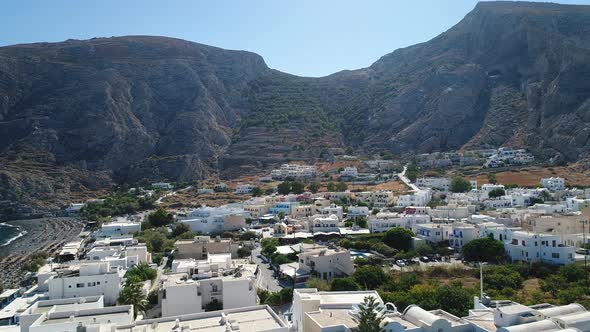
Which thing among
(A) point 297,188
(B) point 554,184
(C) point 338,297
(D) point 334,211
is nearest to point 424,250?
(D) point 334,211

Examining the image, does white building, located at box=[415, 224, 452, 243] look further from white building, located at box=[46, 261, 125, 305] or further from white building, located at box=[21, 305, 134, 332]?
white building, located at box=[21, 305, 134, 332]

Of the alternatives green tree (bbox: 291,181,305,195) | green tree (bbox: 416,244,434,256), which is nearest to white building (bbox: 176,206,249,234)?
green tree (bbox: 291,181,305,195)

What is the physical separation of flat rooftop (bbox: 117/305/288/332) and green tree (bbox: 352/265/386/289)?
12.1m

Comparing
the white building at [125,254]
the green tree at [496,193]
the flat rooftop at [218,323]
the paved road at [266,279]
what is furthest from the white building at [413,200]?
the flat rooftop at [218,323]

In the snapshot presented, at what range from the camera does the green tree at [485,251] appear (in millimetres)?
35531

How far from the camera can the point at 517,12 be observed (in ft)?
396

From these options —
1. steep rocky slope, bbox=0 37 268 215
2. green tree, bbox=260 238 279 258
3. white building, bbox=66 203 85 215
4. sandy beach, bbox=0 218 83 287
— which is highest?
steep rocky slope, bbox=0 37 268 215

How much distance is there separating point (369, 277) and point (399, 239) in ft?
38.0

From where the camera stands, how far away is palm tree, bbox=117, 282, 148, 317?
77.2 feet

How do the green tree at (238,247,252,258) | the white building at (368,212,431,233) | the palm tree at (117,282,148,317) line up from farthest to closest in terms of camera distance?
the white building at (368,212,431,233) → the green tree at (238,247,252,258) → the palm tree at (117,282,148,317)

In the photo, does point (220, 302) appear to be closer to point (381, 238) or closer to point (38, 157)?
point (381, 238)

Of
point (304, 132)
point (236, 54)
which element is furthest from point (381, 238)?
point (236, 54)

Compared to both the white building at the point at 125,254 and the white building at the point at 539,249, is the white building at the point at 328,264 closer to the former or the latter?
the white building at the point at 125,254

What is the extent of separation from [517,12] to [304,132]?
201 feet
